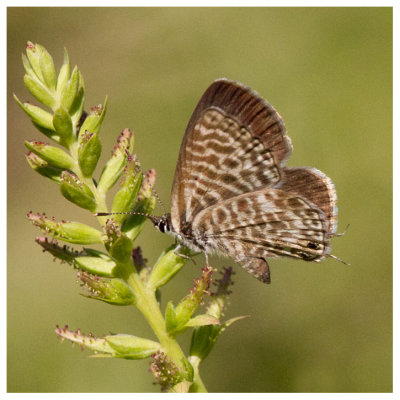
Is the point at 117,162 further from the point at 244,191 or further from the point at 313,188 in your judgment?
the point at 313,188

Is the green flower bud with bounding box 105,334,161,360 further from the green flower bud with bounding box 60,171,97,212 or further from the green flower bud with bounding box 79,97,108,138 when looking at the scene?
the green flower bud with bounding box 79,97,108,138

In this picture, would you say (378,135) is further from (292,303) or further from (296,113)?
(292,303)

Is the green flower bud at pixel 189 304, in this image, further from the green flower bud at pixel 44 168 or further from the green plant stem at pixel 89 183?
the green flower bud at pixel 44 168

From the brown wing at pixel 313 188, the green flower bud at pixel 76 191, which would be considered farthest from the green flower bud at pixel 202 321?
the brown wing at pixel 313 188

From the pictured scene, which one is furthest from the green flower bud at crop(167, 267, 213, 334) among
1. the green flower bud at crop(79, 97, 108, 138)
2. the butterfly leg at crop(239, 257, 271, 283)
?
the green flower bud at crop(79, 97, 108, 138)

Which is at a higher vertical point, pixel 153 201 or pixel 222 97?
pixel 222 97

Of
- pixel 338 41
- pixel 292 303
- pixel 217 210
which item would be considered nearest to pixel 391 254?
pixel 292 303

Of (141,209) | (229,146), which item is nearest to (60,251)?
→ (141,209)
